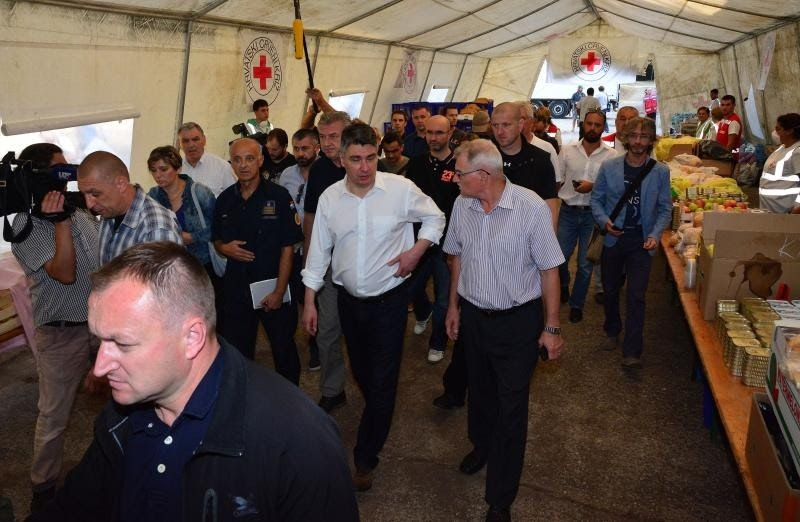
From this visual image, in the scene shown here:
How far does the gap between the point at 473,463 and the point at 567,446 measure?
0.61 meters

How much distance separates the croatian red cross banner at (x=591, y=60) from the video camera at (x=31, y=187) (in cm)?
1579

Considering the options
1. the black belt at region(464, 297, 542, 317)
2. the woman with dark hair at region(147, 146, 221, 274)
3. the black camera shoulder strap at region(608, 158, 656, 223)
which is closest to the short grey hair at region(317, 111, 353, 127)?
the woman with dark hair at region(147, 146, 221, 274)

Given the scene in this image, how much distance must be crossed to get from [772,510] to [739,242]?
5.67 ft

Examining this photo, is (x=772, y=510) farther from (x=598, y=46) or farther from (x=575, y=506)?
(x=598, y=46)

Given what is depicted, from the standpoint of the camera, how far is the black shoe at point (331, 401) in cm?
400

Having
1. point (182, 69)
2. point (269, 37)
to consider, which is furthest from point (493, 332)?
point (269, 37)

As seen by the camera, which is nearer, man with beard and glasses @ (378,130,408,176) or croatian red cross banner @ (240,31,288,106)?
man with beard and glasses @ (378,130,408,176)

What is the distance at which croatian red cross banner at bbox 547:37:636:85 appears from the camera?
16562 mm

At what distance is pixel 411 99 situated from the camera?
41.9 feet

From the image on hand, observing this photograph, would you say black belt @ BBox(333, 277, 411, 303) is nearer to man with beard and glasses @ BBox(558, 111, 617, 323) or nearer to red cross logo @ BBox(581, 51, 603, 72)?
man with beard and glasses @ BBox(558, 111, 617, 323)

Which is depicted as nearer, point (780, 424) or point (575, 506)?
point (780, 424)

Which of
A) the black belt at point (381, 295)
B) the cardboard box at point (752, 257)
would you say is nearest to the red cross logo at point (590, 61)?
the cardboard box at point (752, 257)

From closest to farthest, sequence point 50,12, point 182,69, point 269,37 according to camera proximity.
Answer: point 50,12
point 182,69
point 269,37

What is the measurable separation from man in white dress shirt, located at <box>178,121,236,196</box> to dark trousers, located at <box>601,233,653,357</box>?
9.33 ft
